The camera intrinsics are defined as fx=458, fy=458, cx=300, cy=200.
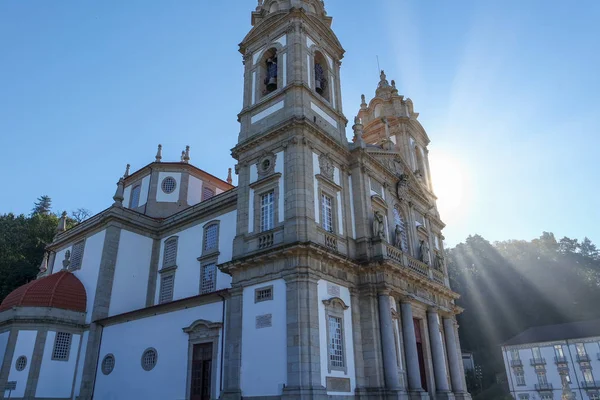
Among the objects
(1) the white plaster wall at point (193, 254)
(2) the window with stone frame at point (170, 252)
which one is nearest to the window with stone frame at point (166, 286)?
(1) the white plaster wall at point (193, 254)

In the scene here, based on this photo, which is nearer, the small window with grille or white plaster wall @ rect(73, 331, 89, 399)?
the small window with grille

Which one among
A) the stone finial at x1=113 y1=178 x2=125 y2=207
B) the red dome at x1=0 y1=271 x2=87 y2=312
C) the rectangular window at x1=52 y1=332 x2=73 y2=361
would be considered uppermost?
the stone finial at x1=113 y1=178 x2=125 y2=207

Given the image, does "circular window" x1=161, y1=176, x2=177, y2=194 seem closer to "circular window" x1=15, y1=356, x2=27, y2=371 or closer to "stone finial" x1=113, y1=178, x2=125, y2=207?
"stone finial" x1=113, y1=178, x2=125, y2=207

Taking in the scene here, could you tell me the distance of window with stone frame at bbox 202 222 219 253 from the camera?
23.1m

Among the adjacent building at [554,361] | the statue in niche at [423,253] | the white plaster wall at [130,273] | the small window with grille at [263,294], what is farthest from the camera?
the adjacent building at [554,361]

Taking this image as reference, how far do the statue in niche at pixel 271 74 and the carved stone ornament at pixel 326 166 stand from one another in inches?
184

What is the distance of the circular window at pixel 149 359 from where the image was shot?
19.5 m

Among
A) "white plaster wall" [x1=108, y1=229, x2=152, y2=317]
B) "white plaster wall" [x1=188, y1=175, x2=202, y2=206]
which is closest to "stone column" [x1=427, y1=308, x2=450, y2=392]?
"white plaster wall" [x1=108, y1=229, x2=152, y2=317]

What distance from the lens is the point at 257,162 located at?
62.8ft

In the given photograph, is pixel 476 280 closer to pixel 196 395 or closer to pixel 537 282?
pixel 537 282

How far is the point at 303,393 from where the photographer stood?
13.9 m

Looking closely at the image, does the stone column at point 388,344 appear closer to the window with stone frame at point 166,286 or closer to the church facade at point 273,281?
the church facade at point 273,281

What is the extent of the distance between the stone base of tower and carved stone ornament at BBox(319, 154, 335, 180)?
822cm

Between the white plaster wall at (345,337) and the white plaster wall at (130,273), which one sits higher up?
the white plaster wall at (130,273)
